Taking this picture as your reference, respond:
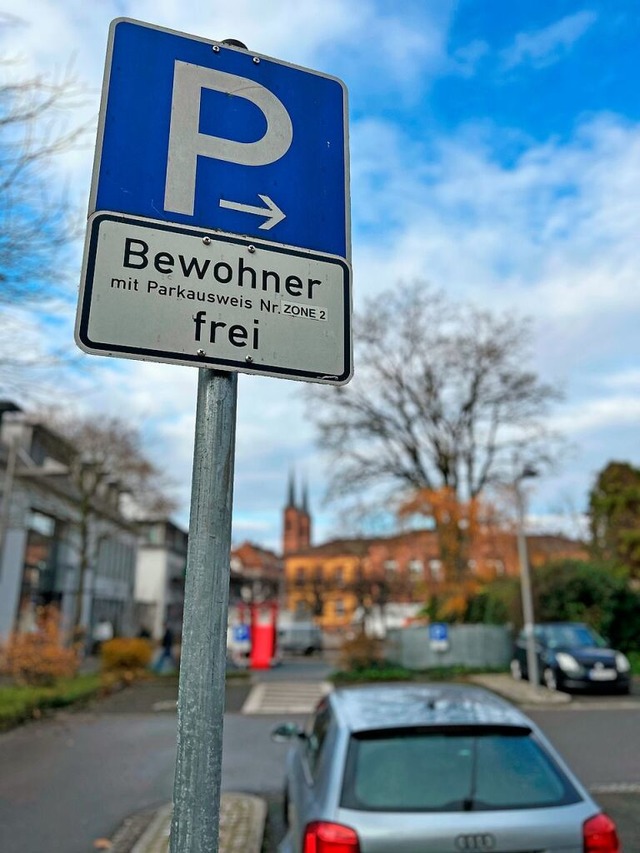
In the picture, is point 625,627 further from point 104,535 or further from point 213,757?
point 213,757

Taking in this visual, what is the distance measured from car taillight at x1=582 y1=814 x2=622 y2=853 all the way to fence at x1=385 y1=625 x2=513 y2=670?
67.7 ft

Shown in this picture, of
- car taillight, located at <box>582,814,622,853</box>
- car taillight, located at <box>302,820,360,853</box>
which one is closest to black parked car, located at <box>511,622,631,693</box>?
car taillight, located at <box>582,814,622,853</box>

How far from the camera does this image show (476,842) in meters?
3.23

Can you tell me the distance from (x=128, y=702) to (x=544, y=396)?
1950 centimetres

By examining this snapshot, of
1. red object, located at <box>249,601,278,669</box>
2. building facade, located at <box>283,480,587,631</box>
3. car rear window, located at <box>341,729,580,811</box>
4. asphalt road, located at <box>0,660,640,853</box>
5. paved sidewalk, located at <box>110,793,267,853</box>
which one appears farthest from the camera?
red object, located at <box>249,601,278,669</box>

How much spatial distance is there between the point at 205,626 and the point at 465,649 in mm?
23643

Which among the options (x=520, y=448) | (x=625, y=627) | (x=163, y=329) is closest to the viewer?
(x=163, y=329)

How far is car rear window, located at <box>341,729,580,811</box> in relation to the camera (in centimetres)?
351

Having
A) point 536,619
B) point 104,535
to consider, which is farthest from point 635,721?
point 104,535

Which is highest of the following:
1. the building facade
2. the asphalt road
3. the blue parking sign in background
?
the building facade

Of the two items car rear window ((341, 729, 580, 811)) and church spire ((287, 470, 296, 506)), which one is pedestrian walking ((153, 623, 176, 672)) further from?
church spire ((287, 470, 296, 506))

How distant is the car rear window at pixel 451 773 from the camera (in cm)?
351

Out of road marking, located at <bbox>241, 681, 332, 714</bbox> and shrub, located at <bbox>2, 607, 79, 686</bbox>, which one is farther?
shrub, located at <bbox>2, 607, 79, 686</bbox>

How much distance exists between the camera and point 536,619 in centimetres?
2364
